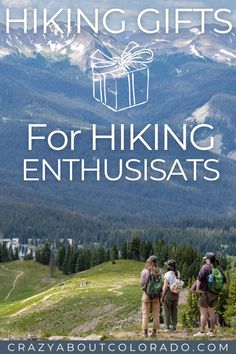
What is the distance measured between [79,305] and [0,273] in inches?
3566

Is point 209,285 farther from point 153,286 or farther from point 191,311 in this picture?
point 191,311

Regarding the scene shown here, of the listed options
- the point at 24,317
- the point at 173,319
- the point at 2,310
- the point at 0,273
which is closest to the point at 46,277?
the point at 0,273

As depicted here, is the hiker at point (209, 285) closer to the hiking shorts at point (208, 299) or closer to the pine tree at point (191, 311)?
the hiking shorts at point (208, 299)

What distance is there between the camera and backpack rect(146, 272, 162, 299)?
45.8 metres

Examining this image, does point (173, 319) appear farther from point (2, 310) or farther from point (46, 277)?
point (46, 277)

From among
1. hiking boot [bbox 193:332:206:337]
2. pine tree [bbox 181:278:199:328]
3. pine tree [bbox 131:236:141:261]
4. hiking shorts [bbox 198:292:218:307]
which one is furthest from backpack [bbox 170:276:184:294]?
pine tree [bbox 131:236:141:261]

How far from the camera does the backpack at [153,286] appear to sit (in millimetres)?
45750

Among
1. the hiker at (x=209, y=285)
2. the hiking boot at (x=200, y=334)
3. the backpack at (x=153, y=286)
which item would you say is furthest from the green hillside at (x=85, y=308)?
the backpack at (x=153, y=286)

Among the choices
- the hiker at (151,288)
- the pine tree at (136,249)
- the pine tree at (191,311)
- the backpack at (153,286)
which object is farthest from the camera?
the pine tree at (136,249)

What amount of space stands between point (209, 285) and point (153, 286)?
2.68 meters

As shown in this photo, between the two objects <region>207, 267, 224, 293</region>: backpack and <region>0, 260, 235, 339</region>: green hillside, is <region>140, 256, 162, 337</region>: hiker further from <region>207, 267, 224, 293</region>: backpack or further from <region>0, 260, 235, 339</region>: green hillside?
<region>0, 260, 235, 339</region>: green hillside
